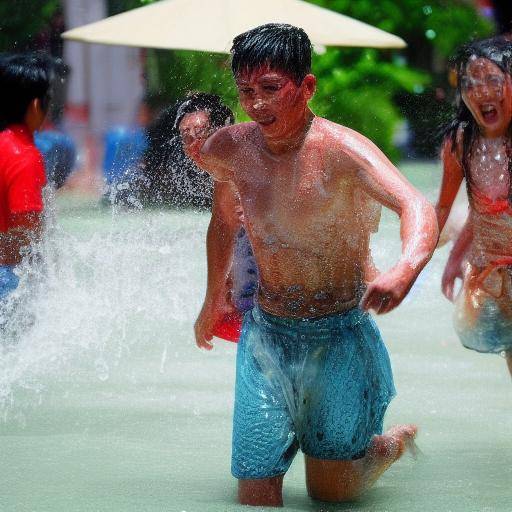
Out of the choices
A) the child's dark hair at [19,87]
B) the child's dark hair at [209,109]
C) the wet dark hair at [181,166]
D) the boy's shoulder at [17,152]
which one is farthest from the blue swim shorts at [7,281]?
the child's dark hair at [209,109]

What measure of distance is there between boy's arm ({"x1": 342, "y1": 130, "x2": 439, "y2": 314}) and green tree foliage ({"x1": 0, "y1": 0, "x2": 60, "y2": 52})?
15.1 m

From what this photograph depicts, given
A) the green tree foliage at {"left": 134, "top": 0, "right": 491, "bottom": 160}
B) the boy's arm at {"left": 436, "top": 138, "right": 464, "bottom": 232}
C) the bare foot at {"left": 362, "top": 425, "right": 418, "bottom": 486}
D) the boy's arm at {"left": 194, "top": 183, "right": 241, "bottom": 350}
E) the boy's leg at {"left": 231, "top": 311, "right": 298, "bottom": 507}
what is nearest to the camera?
the boy's leg at {"left": 231, "top": 311, "right": 298, "bottom": 507}

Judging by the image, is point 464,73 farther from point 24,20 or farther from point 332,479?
point 24,20

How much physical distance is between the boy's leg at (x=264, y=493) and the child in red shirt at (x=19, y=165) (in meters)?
1.74

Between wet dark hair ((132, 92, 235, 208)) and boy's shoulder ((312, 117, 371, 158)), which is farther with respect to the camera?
wet dark hair ((132, 92, 235, 208))

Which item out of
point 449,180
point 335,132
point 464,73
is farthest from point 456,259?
point 335,132

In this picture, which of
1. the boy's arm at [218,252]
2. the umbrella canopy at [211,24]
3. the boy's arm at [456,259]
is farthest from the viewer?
the umbrella canopy at [211,24]

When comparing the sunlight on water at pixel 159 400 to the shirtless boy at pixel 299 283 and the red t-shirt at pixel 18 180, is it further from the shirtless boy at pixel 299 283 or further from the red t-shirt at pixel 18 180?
the red t-shirt at pixel 18 180

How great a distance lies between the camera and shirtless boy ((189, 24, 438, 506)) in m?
3.61

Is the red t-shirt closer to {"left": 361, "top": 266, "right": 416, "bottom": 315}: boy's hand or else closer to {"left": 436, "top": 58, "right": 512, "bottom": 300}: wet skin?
{"left": 436, "top": 58, "right": 512, "bottom": 300}: wet skin

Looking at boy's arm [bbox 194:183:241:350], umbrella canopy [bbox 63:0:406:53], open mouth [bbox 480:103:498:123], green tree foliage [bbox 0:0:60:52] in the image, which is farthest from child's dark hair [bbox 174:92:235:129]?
green tree foliage [bbox 0:0:60:52]

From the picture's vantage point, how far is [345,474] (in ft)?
12.4

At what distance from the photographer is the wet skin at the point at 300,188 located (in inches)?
141

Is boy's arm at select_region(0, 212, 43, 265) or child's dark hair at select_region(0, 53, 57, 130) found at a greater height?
child's dark hair at select_region(0, 53, 57, 130)
